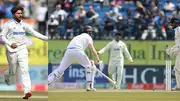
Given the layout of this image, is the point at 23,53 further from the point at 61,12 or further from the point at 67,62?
the point at 61,12

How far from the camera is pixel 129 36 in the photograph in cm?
2125

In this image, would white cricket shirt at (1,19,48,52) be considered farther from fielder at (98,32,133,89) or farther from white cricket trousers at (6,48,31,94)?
fielder at (98,32,133,89)

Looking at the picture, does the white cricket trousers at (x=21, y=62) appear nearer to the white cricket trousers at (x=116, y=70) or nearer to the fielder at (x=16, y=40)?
the fielder at (x=16, y=40)

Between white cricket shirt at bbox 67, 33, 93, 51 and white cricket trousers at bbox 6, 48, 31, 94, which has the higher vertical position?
white cricket shirt at bbox 67, 33, 93, 51

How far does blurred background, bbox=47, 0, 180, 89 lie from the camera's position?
69.3 feet

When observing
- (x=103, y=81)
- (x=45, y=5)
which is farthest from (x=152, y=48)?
(x=45, y=5)

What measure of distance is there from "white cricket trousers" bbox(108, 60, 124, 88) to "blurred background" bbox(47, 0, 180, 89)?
2.26m

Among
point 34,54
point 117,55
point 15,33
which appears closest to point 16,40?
point 15,33

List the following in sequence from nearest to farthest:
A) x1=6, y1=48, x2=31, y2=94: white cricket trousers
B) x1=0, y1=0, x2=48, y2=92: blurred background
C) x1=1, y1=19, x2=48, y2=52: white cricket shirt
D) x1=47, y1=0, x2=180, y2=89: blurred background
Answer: x1=6, y1=48, x2=31, y2=94: white cricket trousers
x1=1, y1=19, x2=48, y2=52: white cricket shirt
x1=0, y1=0, x2=48, y2=92: blurred background
x1=47, y1=0, x2=180, y2=89: blurred background

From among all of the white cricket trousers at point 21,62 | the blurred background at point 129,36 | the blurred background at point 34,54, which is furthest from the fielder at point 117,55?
the white cricket trousers at point 21,62

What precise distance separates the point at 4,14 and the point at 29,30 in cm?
1159

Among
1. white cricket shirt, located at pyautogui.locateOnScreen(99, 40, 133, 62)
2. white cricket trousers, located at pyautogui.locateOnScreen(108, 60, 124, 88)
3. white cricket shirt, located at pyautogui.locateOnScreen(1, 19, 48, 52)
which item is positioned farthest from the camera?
white cricket trousers, located at pyautogui.locateOnScreen(108, 60, 124, 88)

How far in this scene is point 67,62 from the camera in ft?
47.7

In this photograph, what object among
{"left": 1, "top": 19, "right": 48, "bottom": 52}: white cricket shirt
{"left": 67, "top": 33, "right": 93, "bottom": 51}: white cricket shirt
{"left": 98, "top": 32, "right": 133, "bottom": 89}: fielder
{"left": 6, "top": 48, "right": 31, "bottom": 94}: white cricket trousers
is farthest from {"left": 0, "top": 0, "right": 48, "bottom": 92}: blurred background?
{"left": 1, "top": 19, "right": 48, "bottom": 52}: white cricket shirt
